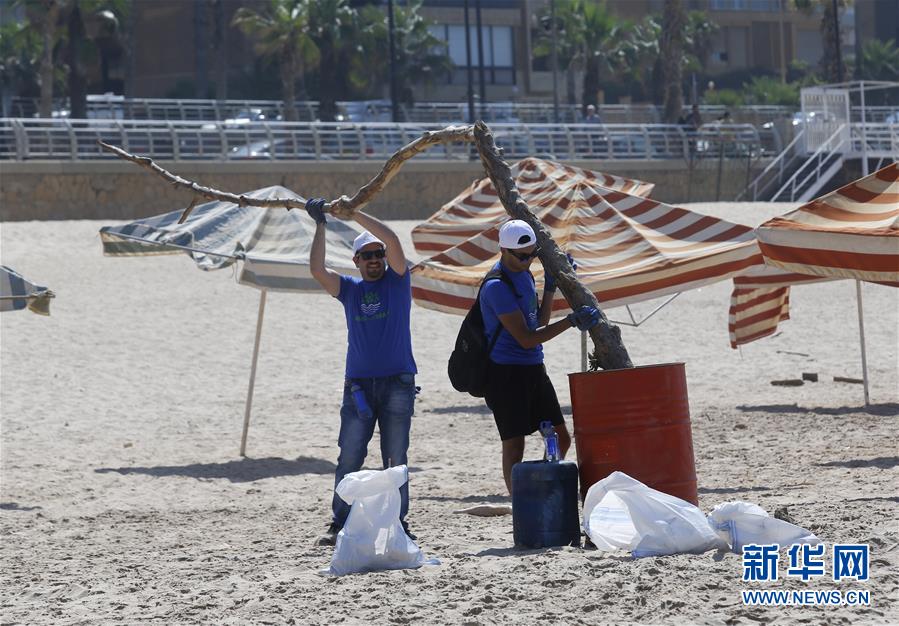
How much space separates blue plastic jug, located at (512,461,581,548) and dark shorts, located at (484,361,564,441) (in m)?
0.65

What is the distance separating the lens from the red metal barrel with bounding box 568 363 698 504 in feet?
22.4

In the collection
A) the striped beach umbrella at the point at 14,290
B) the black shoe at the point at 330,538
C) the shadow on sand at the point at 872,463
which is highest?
the striped beach umbrella at the point at 14,290

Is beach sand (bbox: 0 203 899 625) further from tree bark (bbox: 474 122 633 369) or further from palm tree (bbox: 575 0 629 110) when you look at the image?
palm tree (bbox: 575 0 629 110)

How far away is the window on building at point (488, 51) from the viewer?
2286 inches

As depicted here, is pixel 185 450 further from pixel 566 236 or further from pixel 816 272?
pixel 816 272

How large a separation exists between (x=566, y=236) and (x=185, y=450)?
12.2ft

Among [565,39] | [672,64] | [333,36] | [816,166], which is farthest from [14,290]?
[565,39]

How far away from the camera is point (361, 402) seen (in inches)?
287

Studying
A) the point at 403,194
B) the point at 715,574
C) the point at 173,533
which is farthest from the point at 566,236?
the point at 403,194

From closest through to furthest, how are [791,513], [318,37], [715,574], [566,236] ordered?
[715,574], [791,513], [566,236], [318,37]

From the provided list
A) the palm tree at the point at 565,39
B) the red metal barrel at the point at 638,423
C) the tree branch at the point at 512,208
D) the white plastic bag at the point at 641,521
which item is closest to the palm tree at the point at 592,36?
the palm tree at the point at 565,39

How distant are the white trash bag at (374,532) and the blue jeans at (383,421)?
67 cm

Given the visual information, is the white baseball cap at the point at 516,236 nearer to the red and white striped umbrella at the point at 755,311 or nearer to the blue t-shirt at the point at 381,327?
the blue t-shirt at the point at 381,327

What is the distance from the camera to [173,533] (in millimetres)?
8859
